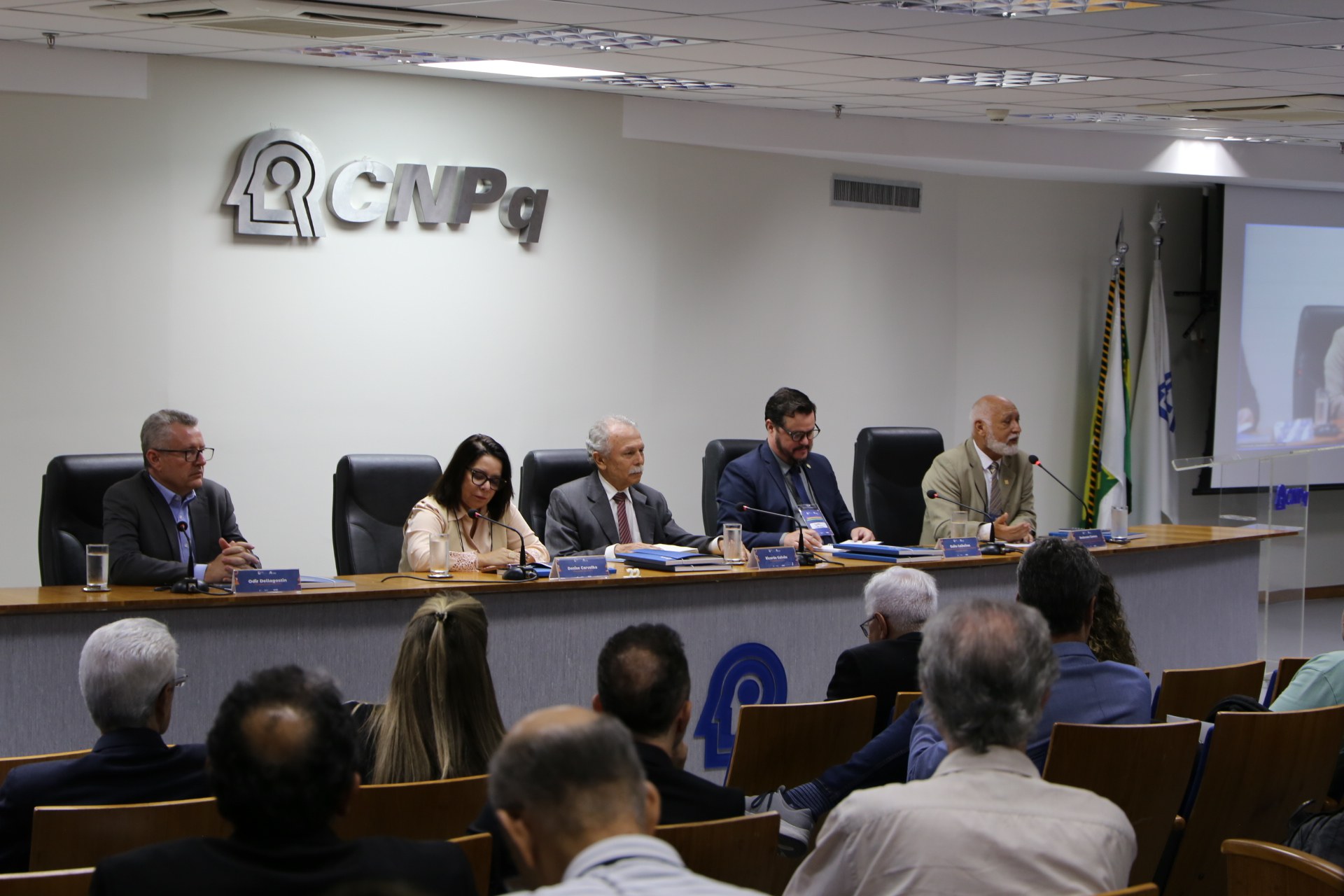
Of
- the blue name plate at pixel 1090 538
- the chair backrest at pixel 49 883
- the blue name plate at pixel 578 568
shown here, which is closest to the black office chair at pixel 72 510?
the blue name plate at pixel 578 568

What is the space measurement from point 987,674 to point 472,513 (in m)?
2.97

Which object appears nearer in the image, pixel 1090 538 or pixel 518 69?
pixel 1090 538

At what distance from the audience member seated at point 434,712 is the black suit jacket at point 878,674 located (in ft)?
3.34

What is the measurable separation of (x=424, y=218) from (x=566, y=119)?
892mm

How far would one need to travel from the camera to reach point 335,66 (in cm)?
612

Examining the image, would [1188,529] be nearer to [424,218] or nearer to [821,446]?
[821,446]

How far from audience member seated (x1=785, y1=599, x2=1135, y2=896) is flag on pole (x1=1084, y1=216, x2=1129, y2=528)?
694 cm

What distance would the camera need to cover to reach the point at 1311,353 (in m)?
9.21

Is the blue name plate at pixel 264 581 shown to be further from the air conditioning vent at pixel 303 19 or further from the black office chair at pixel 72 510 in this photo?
the air conditioning vent at pixel 303 19

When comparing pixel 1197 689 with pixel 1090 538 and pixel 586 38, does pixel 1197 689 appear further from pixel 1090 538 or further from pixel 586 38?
pixel 586 38

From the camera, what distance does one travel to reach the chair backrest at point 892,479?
6.41 metres

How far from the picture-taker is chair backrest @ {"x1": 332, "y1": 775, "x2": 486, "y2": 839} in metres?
2.38

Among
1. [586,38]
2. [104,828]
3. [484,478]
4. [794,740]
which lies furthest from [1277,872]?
[586,38]

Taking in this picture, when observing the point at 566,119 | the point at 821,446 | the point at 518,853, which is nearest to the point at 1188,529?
the point at 821,446
